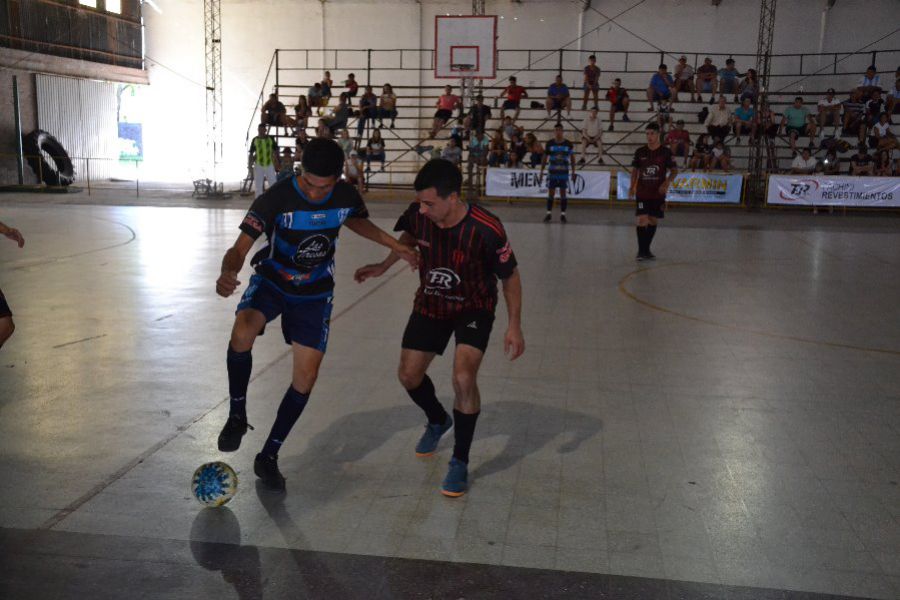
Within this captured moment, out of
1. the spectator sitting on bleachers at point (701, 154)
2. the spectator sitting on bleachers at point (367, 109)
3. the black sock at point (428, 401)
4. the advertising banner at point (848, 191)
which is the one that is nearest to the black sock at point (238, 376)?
the black sock at point (428, 401)

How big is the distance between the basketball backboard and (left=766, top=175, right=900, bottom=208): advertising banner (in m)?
8.17

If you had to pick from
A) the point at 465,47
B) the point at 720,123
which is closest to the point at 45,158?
the point at 465,47

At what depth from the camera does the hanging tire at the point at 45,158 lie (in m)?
26.3

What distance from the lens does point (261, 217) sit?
452 cm

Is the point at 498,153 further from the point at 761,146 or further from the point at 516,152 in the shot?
the point at 761,146

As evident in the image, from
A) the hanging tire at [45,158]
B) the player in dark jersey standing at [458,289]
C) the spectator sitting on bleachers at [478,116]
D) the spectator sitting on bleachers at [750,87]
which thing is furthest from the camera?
the hanging tire at [45,158]

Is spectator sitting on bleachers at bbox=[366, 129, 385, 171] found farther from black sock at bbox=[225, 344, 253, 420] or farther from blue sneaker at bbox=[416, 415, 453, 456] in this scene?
black sock at bbox=[225, 344, 253, 420]

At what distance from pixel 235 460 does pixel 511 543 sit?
181cm

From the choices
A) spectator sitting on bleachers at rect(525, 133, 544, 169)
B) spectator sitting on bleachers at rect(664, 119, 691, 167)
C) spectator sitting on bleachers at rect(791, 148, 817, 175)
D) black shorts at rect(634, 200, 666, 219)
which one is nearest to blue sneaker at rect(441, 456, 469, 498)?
black shorts at rect(634, 200, 666, 219)

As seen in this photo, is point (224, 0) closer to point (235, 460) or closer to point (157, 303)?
point (157, 303)

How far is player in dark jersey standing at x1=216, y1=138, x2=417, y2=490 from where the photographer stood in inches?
179

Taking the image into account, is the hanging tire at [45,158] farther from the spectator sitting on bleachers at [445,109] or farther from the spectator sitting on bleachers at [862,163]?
the spectator sitting on bleachers at [862,163]

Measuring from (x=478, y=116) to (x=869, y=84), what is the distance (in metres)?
11.1

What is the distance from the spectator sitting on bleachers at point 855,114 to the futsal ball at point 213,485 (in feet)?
75.8
